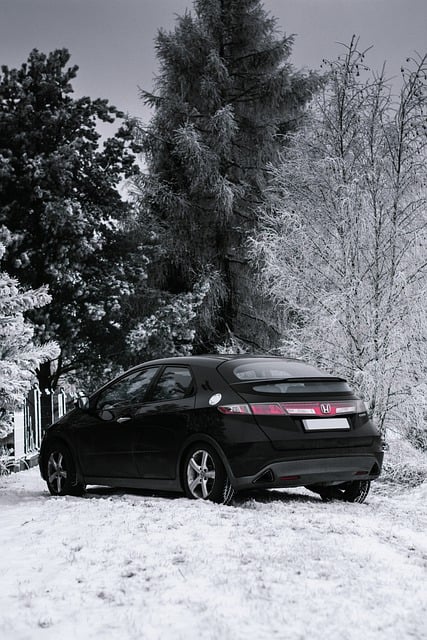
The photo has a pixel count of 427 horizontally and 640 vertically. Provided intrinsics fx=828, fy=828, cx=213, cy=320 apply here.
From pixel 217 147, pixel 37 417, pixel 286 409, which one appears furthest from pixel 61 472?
pixel 217 147

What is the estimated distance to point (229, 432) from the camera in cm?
763

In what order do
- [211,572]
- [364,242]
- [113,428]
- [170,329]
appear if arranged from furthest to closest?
[170,329]
[364,242]
[113,428]
[211,572]

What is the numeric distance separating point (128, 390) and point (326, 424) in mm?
2476

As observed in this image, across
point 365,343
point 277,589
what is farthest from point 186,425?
point 365,343

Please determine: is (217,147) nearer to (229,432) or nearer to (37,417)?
(37,417)

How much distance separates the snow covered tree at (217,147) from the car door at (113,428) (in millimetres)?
13473

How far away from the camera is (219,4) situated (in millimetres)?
24922

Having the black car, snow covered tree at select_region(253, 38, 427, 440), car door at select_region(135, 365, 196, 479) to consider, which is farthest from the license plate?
snow covered tree at select_region(253, 38, 427, 440)

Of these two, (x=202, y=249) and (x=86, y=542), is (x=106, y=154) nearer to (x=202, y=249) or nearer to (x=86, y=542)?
(x=202, y=249)

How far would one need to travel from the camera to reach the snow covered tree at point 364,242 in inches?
493

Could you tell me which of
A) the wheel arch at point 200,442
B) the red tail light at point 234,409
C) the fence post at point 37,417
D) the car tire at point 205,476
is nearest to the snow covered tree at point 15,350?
the wheel arch at point 200,442

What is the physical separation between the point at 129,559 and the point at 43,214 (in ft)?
45.2

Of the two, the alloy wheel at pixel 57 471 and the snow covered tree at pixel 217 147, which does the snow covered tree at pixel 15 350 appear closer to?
the alloy wheel at pixel 57 471

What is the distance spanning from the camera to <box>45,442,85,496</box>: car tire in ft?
31.6
